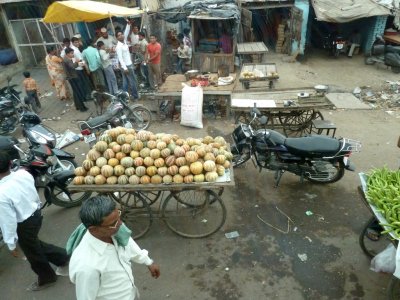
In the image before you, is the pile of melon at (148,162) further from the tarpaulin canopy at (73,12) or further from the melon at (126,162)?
the tarpaulin canopy at (73,12)

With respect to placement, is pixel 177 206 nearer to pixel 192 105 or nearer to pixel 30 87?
pixel 192 105

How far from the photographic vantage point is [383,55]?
1220 cm

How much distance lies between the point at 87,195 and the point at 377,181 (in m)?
4.58

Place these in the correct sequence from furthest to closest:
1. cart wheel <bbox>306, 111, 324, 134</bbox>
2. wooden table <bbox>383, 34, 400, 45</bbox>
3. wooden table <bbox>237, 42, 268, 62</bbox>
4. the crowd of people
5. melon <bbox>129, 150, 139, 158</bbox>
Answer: wooden table <bbox>383, 34, 400, 45</bbox>
wooden table <bbox>237, 42, 268, 62</bbox>
the crowd of people
cart wheel <bbox>306, 111, 324, 134</bbox>
melon <bbox>129, 150, 139, 158</bbox>

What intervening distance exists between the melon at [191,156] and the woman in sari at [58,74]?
735cm

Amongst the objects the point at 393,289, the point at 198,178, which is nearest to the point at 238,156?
the point at 198,178

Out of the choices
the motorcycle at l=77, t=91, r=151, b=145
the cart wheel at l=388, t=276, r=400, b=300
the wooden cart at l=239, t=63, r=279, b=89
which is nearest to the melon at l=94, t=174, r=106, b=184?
the motorcycle at l=77, t=91, r=151, b=145

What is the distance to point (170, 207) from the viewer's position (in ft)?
17.5

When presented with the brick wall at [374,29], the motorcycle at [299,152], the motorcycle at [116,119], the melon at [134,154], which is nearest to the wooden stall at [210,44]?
the motorcycle at [116,119]

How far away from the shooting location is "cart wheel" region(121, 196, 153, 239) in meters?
4.67

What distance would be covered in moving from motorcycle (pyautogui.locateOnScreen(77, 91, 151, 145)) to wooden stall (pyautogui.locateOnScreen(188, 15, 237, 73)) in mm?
4138

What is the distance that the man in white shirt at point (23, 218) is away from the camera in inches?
126

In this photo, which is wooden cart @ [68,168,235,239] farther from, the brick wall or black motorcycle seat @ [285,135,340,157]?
the brick wall

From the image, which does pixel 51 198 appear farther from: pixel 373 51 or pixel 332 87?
pixel 373 51
